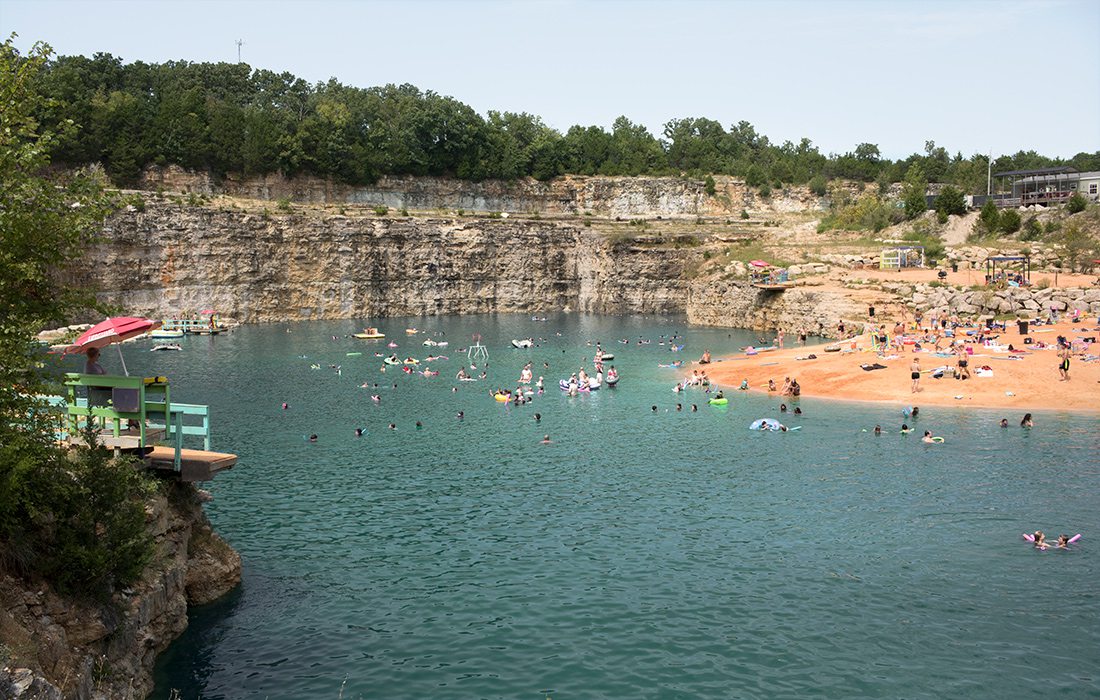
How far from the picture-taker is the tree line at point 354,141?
112812 mm

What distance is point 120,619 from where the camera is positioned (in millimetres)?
18672

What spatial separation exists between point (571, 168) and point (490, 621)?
124866mm

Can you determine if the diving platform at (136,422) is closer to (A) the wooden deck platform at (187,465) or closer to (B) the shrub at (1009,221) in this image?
(A) the wooden deck platform at (187,465)

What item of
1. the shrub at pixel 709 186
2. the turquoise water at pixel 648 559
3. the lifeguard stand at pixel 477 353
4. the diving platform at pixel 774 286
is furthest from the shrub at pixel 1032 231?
the lifeguard stand at pixel 477 353

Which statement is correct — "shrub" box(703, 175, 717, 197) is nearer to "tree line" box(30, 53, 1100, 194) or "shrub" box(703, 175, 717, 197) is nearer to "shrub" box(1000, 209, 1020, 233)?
"tree line" box(30, 53, 1100, 194)

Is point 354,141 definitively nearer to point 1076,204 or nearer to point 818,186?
point 818,186

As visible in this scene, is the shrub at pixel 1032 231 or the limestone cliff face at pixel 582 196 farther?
the limestone cliff face at pixel 582 196

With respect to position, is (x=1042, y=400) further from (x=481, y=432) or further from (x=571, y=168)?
(x=571, y=168)

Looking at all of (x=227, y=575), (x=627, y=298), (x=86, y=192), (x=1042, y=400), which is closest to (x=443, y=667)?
(x=227, y=575)

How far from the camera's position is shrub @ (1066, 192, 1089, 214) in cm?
9881

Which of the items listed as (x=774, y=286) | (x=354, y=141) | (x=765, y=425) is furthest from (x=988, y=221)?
(x=354, y=141)

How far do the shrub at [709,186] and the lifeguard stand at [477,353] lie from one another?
220ft

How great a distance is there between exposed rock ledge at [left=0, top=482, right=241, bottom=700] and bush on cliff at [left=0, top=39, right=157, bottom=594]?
0.71 m

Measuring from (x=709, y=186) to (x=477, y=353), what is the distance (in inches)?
2897
